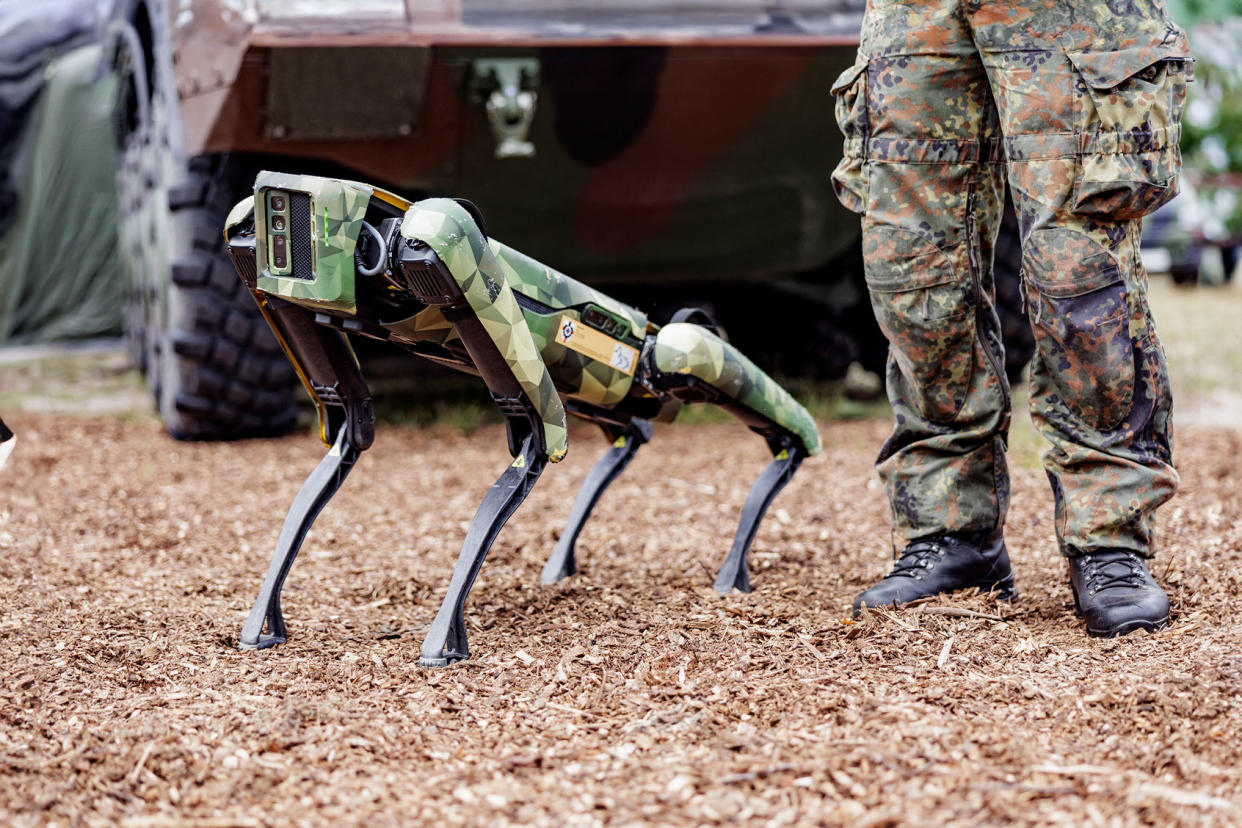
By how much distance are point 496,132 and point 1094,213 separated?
212 cm

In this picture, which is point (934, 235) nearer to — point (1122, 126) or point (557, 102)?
point (1122, 126)

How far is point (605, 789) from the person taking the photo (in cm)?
152

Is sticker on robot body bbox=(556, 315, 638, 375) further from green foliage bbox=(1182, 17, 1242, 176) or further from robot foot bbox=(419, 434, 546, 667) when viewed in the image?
green foliage bbox=(1182, 17, 1242, 176)

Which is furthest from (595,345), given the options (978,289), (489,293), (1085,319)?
(1085,319)

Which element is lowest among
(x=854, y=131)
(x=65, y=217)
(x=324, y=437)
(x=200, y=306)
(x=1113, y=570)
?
(x=65, y=217)

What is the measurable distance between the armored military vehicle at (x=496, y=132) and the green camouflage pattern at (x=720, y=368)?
1.56 m

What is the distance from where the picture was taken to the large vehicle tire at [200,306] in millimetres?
4078

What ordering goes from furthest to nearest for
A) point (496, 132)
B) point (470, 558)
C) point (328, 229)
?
point (496, 132) → point (470, 558) → point (328, 229)

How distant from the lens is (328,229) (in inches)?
72.4

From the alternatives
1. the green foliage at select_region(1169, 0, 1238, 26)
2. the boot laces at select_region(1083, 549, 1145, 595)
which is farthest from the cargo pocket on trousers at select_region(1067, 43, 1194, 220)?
the green foliage at select_region(1169, 0, 1238, 26)

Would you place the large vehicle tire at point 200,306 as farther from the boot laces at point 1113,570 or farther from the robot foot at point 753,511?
the boot laces at point 1113,570

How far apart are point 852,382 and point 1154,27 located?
12.3 feet

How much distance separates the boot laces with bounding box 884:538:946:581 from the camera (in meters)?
2.32

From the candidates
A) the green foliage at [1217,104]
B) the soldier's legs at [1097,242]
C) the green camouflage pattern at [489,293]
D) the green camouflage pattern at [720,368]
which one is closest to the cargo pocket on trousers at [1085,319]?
the soldier's legs at [1097,242]
